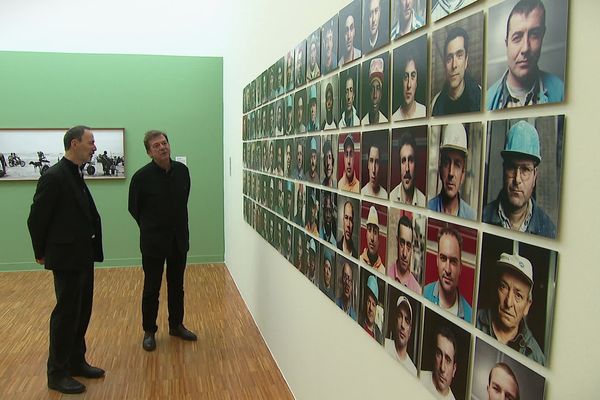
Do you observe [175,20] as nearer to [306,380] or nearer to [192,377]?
[192,377]

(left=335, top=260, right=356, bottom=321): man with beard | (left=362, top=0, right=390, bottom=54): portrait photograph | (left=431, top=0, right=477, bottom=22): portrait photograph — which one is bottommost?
(left=335, top=260, right=356, bottom=321): man with beard

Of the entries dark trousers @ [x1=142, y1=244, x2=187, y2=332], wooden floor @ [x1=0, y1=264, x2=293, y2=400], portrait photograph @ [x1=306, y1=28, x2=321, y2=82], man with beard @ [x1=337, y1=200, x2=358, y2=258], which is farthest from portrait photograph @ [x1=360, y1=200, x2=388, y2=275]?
dark trousers @ [x1=142, y1=244, x2=187, y2=332]

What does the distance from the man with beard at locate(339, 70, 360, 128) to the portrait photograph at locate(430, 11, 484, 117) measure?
0.64 m

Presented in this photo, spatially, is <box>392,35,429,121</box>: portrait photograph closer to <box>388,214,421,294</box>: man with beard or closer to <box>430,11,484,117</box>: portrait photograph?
<box>430,11,484,117</box>: portrait photograph

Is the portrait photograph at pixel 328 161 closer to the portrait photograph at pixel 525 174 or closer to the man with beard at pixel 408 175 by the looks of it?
the man with beard at pixel 408 175

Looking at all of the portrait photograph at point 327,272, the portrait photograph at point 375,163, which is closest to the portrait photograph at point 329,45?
the portrait photograph at point 375,163

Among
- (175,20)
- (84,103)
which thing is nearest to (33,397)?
(84,103)

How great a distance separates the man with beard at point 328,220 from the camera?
245 cm

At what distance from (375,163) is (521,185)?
0.83 metres

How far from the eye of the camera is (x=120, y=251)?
7.43 meters

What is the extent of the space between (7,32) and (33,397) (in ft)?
21.0

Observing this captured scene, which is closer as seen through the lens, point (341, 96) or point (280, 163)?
point (341, 96)

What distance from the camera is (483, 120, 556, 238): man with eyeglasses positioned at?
1.09m

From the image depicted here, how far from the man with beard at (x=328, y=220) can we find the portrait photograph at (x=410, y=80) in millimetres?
788
